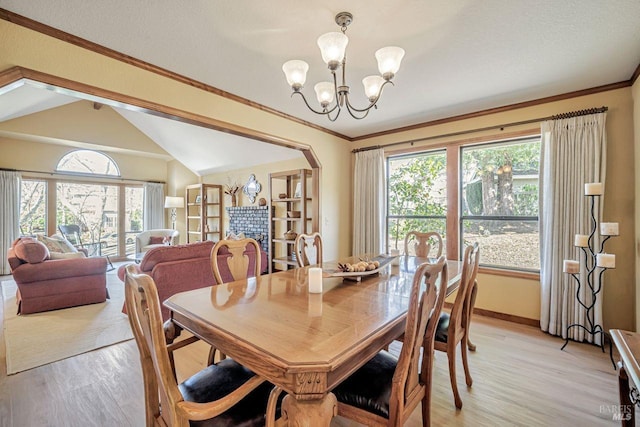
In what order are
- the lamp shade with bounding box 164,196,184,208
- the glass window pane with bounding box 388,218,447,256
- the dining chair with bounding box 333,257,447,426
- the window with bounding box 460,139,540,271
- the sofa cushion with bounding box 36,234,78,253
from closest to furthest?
the dining chair with bounding box 333,257,447,426
the window with bounding box 460,139,540,271
the glass window pane with bounding box 388,218,447,256
the sofa cushion with bounding box 36,234,78,253
the lamp shade with bounding box 164,196,184,208

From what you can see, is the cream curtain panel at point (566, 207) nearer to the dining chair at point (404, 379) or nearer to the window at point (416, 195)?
the window at point (416, 195)

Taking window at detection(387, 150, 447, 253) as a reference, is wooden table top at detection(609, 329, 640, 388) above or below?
below

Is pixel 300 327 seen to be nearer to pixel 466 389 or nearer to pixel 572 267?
pixel 466 389

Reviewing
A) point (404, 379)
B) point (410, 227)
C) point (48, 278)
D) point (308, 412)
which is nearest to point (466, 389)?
point (404, 379)

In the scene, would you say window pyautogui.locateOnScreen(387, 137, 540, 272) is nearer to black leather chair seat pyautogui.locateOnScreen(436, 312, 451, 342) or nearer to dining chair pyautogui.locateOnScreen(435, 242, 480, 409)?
dining chair pyautogui.locateOnScreen(435, 242, 480, 409)

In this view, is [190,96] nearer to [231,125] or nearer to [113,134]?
[231,125]

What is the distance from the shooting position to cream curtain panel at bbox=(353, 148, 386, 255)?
4332mm

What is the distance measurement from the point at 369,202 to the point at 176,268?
9.33ft

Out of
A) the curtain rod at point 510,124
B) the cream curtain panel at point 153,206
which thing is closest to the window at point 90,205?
the cream curtain panel at point 153,206

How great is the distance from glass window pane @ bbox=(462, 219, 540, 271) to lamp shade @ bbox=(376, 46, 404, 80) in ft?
8.73

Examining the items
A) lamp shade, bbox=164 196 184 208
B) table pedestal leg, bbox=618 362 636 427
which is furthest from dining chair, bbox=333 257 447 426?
lamp shade, bbox=164 196 184 208

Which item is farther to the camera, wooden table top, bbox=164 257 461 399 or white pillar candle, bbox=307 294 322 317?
white pillar candle, bbox=307 294 322 317

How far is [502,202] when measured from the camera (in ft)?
11.3

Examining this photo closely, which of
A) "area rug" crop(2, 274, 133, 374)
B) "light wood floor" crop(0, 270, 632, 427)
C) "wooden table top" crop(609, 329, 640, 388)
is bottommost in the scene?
"light wood floor" crop(0, 270, 632, 427)
